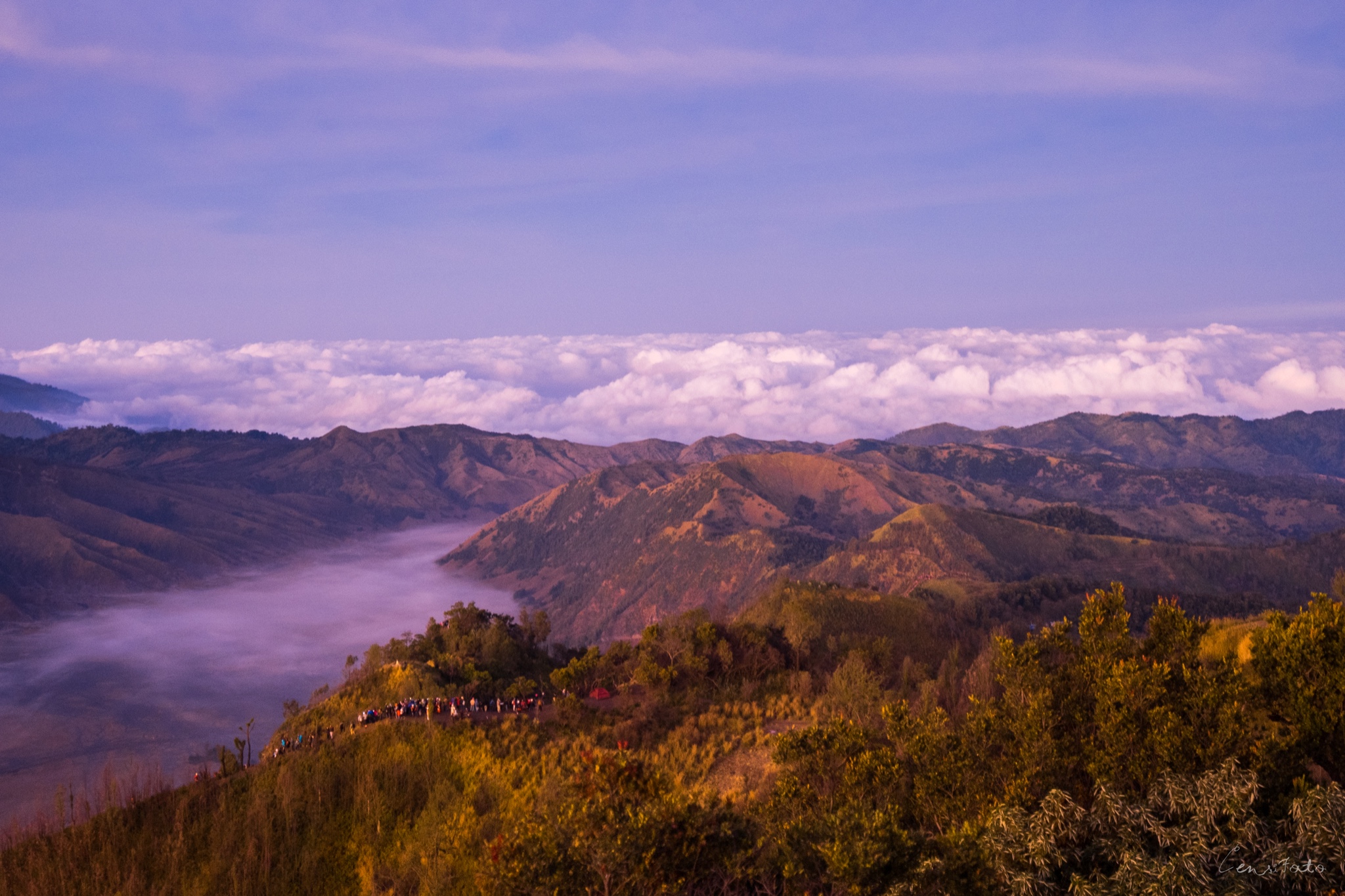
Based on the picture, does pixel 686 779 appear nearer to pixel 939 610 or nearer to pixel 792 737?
pixel 792 737

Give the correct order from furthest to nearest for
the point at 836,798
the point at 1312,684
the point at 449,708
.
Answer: the point at 449,708, the point at 1312,684, the point at 836,798

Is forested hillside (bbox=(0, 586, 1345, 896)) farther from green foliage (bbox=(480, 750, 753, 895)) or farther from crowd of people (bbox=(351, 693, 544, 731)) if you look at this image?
crowd of people (bbox=(351, 693, 544, 731))

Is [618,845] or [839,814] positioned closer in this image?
[618,845]

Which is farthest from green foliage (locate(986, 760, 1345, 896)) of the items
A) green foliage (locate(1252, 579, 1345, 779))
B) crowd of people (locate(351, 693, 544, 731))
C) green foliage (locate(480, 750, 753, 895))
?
crowd of people (locate(351, 693, 544, 731))

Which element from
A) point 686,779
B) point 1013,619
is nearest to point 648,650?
point 686,779

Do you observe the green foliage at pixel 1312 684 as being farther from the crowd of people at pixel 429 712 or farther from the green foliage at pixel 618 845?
the crowd of people at pixel 429 712

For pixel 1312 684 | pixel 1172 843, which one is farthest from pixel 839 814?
pixel 1312 684
